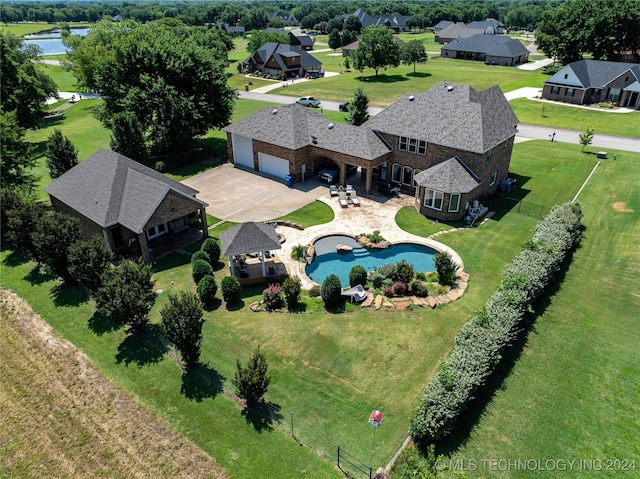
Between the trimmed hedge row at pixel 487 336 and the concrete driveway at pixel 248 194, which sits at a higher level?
the trimmed hedge row at pixel 487 336

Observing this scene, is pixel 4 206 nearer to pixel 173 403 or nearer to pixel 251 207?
pixel 251 207

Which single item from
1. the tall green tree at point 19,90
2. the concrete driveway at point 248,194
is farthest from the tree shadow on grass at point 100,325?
the tall green tree at point 19,90

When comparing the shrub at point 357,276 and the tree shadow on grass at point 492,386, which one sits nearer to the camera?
the tree shadow on grass at point 492,386

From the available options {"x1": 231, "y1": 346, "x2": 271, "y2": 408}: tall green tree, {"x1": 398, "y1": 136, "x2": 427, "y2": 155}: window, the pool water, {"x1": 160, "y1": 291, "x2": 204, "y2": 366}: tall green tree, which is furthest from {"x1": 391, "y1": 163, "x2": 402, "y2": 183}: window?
{"x1": 231, "y1": 346, "x2": 271, "y2": 408}: tall green tree

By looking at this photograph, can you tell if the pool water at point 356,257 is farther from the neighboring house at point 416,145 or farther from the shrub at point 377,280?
the neighboring house at point 416,145

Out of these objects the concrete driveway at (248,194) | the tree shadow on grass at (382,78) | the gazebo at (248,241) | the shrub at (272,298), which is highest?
the gazebo at (248,241)

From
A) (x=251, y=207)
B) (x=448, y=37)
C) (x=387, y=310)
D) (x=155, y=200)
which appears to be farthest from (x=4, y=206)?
(x=448, y=37)

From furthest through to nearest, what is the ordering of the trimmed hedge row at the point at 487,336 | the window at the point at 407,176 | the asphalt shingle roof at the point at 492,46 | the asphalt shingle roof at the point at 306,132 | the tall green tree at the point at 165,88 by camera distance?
the asphalt shingle roof at the point at 492,46 < the tall green tree at the point at 165,88 < the window at the point at 407,176 < the asphalt shingle roof at the point at 306,132 < the trimmed hedge row at the point at 487,336
